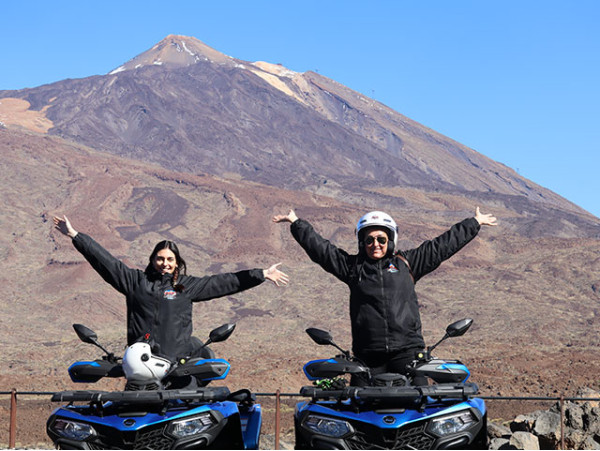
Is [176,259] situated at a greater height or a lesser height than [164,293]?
greater

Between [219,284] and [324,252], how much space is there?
2.49ft

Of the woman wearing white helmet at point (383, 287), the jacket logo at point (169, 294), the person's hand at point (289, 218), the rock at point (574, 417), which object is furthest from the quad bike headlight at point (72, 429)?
the rock at point (574, 417)

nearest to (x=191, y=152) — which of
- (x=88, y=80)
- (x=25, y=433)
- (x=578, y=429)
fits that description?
(x=88, y=80)

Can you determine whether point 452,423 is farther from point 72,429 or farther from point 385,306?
point 72,429

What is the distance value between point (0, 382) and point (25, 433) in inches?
589

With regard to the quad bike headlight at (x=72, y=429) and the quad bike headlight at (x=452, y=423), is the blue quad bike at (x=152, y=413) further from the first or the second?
the quad bike headlight at (x=452, y=423)

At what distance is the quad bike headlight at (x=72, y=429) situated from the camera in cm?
497

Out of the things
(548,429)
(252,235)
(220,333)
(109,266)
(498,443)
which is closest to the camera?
(220,333)

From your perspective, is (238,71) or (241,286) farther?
(238,71)

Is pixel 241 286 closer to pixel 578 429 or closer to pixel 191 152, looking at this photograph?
pixel 578 429

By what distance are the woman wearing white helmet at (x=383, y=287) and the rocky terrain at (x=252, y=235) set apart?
19.2 metres

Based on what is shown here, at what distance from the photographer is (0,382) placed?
3725cm

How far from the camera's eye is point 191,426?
16.3 ft

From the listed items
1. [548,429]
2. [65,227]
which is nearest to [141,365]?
[65,227]
